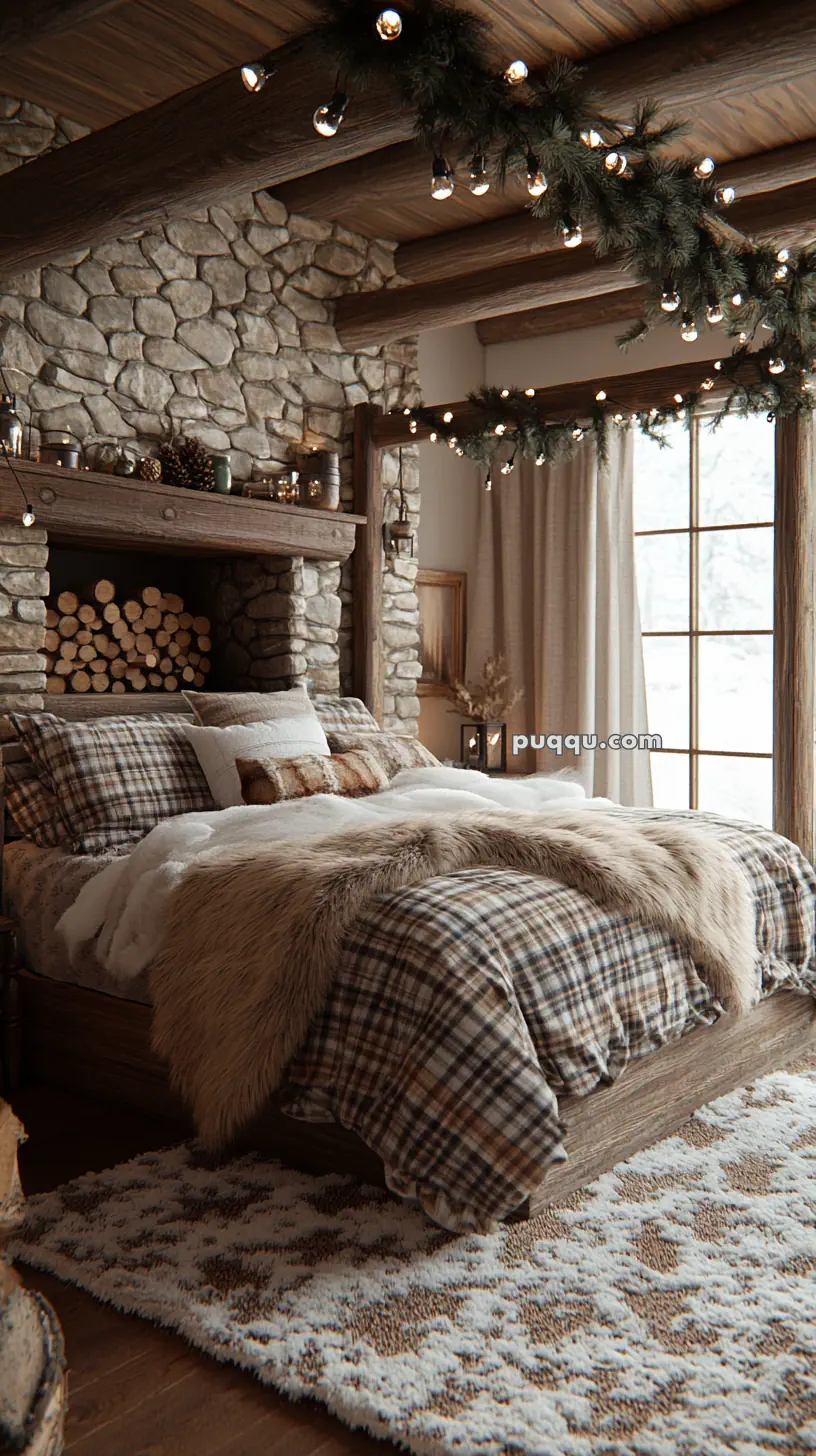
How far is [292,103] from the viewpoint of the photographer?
342 centimetres

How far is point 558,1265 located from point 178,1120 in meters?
1.16

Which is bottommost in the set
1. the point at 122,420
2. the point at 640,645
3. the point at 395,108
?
the point at 640,645

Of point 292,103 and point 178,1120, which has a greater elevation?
point 292,103

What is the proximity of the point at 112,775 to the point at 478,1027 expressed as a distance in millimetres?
1837

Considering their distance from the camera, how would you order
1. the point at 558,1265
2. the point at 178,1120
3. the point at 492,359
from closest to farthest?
1. the point at 558,1265
2. the point at 178,1120
3. the point at 492,359

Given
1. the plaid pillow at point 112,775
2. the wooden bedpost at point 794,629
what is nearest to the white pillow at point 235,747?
the plaid pillow at point 112,775

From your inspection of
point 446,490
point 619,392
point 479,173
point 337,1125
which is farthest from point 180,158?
point 446,490

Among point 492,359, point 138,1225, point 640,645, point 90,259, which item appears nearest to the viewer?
point 138,1225

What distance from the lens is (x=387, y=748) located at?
4797 millimetres

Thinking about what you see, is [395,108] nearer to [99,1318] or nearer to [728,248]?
[728,248]

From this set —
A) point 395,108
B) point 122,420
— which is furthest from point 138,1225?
point 122,420

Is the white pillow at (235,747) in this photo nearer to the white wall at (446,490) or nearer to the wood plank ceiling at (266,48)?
the wood plank ceiling at (266,48)

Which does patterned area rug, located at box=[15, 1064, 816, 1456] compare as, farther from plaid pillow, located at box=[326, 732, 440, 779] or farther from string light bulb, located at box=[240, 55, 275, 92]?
string light bulb, located at box=[240, 55, 275, 92]

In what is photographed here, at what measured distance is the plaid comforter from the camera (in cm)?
244
